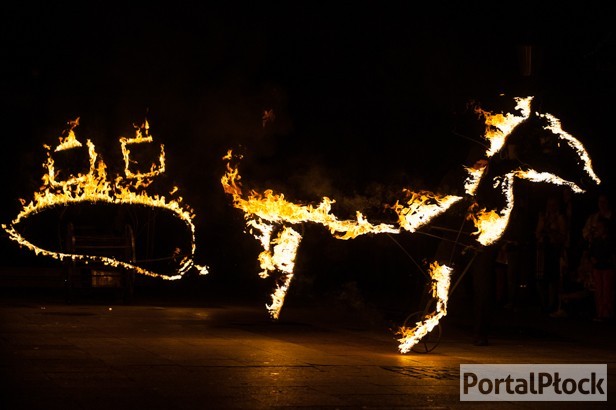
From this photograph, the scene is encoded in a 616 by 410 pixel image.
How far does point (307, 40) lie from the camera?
65.8 feet

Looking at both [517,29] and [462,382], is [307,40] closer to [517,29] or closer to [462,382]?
[517,29]

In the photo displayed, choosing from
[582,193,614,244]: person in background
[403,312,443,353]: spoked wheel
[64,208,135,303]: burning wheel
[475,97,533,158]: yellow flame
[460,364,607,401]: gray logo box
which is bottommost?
[460,364,607,401]: gray logo box

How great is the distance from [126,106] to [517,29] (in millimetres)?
8104

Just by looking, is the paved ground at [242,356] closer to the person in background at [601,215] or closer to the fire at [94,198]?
the fire at [94,198]

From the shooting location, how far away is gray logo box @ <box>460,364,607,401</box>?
9352mm

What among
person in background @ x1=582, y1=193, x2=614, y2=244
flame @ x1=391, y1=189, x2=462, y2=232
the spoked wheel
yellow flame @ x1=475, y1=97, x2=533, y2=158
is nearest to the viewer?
flame @ x1=391, y1=189, x2=462, y2=232

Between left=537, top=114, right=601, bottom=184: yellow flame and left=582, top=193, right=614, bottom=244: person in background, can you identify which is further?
left=582, top=193, right=614, bottom=244: person in background

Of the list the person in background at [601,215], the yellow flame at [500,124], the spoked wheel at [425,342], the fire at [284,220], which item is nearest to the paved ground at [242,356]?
the spoked wheel at [425,342]

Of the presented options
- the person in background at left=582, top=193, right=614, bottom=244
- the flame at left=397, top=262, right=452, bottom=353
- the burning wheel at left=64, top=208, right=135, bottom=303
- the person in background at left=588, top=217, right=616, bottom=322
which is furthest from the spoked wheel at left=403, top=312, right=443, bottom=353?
the burning wheel at left=64, top=208, right=135, bottom=303

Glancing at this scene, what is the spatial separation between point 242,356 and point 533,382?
2926 mm

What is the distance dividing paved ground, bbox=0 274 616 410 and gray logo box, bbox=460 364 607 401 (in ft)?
0.53

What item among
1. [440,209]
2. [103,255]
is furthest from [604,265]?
[103,255]

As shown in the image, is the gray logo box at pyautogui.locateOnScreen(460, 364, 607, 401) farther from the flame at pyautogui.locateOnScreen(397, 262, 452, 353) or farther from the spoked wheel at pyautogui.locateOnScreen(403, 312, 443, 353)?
the spoked wheel at pyautogui.locateOnScreen(403, 312, 443, 353)

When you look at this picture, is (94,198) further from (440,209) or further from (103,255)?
(440,209)
